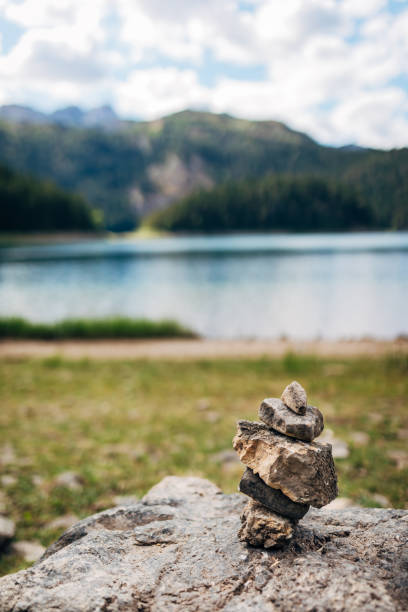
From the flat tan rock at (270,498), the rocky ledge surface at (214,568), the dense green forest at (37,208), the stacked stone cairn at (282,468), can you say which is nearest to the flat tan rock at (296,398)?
the stacked stone cairn at (282,468)

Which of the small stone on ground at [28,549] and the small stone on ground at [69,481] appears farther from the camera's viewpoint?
the small stone on ground at [69,481]

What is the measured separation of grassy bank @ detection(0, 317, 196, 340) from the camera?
21266 mm

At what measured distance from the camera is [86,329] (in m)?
21.3

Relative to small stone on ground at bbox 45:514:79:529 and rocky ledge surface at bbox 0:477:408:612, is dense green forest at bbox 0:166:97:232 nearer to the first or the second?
small stone on ground at bbox 45:514:79:529

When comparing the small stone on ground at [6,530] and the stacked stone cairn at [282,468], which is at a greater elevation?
the stacked stone cairn at [282,468]

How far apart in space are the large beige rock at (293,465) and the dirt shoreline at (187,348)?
13.2 m

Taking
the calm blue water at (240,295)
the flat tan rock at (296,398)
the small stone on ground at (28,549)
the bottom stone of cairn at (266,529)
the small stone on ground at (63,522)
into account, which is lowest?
the calm blue water at (240,295)

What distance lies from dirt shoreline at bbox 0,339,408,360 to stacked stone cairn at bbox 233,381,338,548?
518 inches

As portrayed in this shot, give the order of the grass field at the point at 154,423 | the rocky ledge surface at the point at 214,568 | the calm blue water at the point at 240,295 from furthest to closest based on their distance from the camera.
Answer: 1. the calm blue water at the point at 240,295
2. the grass field at the point at 154,423
3. the rocky ledge surface at the point at 214,568

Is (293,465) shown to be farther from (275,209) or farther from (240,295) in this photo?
(275,209)

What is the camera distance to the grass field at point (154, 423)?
5.52m

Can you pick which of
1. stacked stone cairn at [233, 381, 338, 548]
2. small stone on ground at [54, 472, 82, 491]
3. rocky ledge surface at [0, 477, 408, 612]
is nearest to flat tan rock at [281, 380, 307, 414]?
stacked stone cairn at [233, 381, 338, 548]

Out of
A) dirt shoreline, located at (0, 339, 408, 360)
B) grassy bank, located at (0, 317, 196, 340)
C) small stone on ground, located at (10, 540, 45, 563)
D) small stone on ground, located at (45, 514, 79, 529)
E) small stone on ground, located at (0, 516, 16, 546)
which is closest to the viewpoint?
small stone on ground, located at (10, 540, 45, 563)

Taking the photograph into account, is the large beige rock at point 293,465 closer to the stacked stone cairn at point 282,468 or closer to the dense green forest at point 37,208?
the stacked stone cairn at point 282,468
